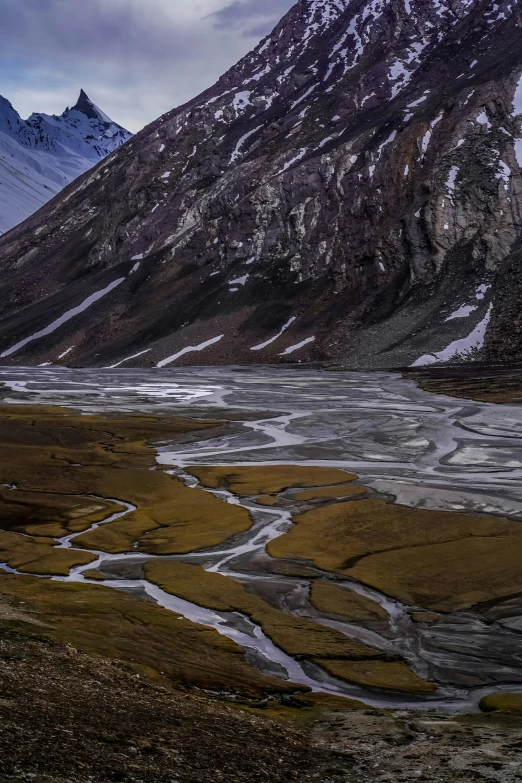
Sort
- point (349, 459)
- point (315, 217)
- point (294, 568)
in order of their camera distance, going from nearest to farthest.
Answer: point (294, 568) → point (349, 459) → point (315, 217)

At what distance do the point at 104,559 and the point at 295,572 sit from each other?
5.30 metres

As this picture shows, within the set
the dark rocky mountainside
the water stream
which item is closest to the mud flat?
the water stream

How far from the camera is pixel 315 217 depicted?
429 ft

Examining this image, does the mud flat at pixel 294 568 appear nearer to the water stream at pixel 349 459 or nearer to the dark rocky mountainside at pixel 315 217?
the water stream at pixel 349 459

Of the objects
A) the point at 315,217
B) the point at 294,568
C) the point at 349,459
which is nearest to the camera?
the point at 294,568

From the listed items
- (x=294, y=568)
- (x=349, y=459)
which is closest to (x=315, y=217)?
(x=349, y=459)

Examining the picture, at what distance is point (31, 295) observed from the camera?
160 meters

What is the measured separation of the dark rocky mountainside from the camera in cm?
11006

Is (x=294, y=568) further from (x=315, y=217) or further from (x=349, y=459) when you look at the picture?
(x=315, y=217)

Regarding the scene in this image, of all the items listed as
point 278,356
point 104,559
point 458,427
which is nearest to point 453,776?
point 104,559

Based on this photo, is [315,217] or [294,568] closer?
[294,568]

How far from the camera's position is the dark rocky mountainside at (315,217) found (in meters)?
110

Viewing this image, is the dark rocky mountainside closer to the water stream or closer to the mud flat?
the water stream

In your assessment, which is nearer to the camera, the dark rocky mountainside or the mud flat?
the mud flat
